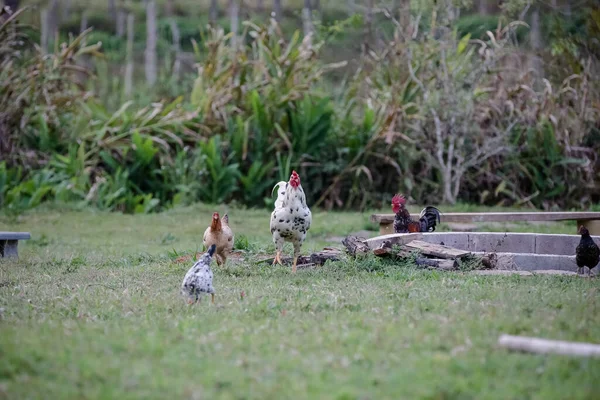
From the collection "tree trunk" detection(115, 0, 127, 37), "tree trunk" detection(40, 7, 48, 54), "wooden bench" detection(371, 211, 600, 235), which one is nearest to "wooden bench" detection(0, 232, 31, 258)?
"wooden bench" detection(371, 211, 600, 235)

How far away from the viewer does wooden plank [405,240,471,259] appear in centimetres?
862

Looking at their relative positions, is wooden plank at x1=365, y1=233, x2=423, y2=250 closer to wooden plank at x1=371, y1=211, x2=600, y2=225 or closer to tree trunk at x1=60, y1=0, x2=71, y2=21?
wooden plank at x1=371, y1=211, x2=600, y2=225

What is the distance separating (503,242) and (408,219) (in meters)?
1.11

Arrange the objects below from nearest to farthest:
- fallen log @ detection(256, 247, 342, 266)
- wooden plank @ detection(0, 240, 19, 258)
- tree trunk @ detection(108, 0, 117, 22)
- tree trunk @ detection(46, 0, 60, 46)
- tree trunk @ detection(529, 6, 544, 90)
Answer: fallen log @ detection(256, 247, 342, 266)
wooden plank @ detection(0, 240, 19, 258)
tree trunk @ detection(529, 6, 544, 90)
tree trunk @ detection(46, 0, 60, 46)
tree trunk @ detection(108, 0, 117, 22)

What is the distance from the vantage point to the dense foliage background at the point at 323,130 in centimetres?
1534

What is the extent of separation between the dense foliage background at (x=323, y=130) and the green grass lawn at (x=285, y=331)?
21.0ft

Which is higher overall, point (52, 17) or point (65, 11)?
point (65, 11)

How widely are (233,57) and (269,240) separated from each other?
609 centimetres

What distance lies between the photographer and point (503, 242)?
30.9 feet

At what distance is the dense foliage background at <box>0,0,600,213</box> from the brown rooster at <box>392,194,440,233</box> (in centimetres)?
531

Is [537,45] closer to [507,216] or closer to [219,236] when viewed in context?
[507,216]

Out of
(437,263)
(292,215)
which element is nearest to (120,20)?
(292,215)

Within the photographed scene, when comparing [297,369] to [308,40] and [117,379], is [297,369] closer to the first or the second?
[117,379]

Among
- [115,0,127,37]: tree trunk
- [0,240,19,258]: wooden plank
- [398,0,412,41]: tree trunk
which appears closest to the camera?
[0,240,19,258]: wooden plank
